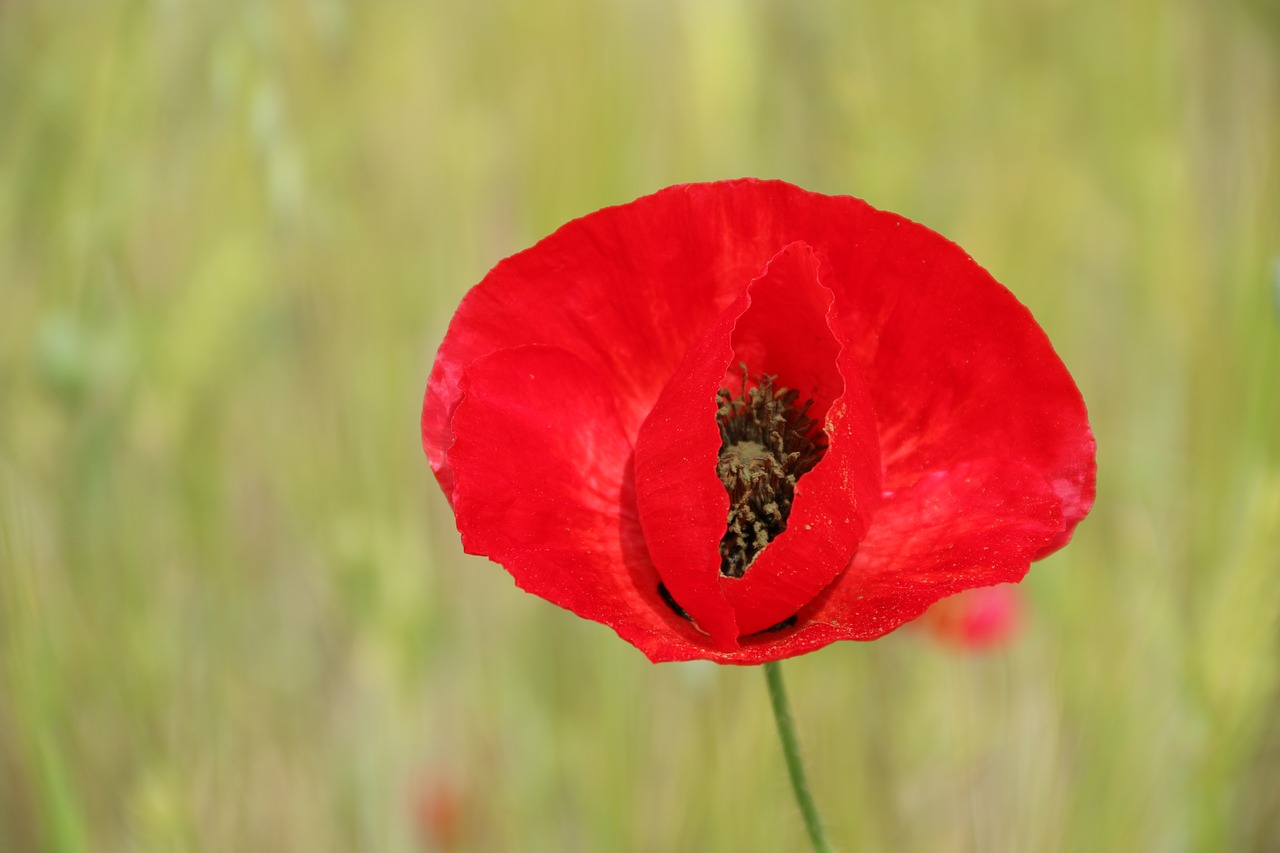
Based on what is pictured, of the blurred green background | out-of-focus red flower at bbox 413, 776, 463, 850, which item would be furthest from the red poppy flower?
out-of-focus red flower at bbox 413, 776, 463, 850

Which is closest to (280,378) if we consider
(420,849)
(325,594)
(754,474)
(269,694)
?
(325,594)

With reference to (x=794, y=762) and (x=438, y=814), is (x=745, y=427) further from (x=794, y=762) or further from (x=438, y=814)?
(x=438, y=814)

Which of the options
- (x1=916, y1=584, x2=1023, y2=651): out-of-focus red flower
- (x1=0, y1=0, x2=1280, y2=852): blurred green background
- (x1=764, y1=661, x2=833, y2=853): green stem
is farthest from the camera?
(x1=916, y1=584, x2=1023, y2=651): out-of-focus red flower

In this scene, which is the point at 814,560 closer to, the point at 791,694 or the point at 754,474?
the point at 754,474

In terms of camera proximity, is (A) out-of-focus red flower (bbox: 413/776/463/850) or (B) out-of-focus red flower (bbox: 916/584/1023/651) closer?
(B) out-of-focus red flower (bbox: 916/584/1023/651)

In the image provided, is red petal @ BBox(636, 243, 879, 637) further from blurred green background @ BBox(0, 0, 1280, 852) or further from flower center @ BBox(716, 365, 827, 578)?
blurred green background @ BBox(0, 0, 1280, 852)

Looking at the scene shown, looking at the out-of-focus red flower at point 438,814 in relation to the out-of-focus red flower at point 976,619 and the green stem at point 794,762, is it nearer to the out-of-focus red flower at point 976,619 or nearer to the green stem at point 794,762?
the out-of-focus red flower at point 976,619

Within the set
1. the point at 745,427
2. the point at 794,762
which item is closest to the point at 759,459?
the point at 745,427

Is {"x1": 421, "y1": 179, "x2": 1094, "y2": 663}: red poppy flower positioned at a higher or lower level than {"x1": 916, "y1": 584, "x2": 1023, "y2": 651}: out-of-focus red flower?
higher
